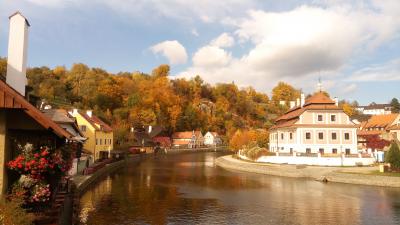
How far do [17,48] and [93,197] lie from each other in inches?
691

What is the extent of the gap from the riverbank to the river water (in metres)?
A: 1.64

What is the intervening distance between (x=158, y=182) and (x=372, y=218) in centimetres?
2132

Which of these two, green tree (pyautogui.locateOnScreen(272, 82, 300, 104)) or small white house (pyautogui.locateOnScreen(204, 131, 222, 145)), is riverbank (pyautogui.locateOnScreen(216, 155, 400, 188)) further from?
green tree (pyautogui.locateOnScreen(272, 82, 300, 104))

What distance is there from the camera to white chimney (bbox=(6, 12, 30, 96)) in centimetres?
1103

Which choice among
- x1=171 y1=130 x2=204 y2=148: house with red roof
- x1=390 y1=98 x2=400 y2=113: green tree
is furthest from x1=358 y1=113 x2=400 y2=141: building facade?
x1=390 y1=98 x2=400 y2=113: green tree

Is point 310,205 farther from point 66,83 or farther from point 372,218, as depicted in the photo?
point 66,83

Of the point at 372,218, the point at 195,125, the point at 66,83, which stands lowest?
the point at 372,218

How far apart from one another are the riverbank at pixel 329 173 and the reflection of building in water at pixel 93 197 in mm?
20226

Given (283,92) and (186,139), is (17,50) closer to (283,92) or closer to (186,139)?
(186,139)

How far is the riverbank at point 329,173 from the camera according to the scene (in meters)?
33.7

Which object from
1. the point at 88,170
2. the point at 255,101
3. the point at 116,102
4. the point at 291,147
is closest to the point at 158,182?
the point at 88,170

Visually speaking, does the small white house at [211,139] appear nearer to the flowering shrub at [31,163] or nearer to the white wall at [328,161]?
the white wall at [328,161]

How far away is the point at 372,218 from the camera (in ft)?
67.9

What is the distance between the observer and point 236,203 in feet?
81.2
